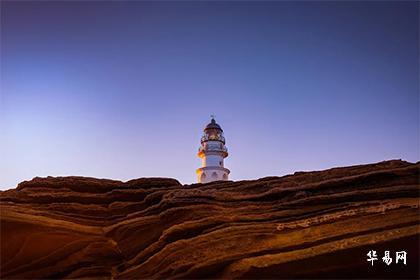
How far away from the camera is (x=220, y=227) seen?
7969 mm

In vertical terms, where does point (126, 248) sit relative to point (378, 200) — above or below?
below

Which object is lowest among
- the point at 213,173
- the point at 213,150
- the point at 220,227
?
the point at 220,227

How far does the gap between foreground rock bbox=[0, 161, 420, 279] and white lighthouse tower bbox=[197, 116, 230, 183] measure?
39.0 m

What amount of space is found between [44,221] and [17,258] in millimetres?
965

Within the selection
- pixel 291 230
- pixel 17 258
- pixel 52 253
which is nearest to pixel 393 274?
pixel 291 230

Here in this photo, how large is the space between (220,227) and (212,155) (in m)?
41.8

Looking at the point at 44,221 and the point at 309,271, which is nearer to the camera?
the point at 309,271

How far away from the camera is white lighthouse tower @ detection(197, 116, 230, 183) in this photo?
49.2 meters

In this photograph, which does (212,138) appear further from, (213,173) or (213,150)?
(213,173)

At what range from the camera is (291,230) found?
7.64m

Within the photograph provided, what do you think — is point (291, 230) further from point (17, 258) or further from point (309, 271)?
point (17, 258)

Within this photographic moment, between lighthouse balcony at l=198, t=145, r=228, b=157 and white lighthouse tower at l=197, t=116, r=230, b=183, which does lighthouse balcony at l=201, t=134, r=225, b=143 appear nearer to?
white lighthouse tower at l=197, t=116, r=230, b=183

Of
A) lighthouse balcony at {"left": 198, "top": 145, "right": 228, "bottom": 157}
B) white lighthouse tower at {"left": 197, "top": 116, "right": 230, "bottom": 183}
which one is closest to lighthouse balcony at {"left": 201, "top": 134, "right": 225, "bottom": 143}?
white lighthouse tower at {"left": 197, "top": 116, "right": 230, "bottom": 183}

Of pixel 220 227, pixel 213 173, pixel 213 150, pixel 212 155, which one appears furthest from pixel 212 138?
pixel 220 227
